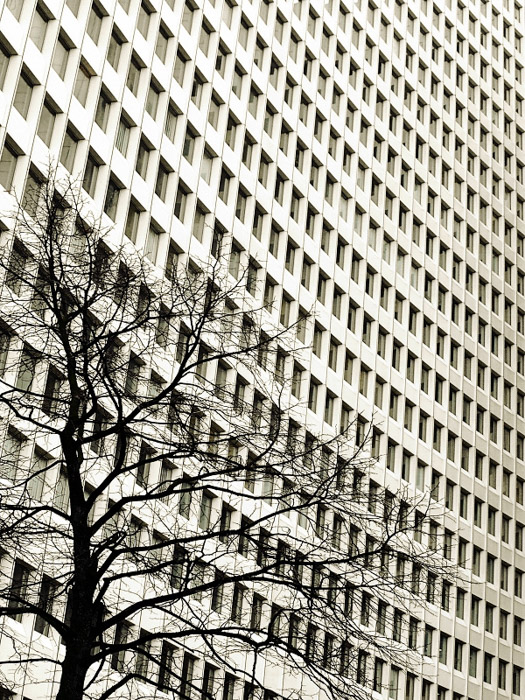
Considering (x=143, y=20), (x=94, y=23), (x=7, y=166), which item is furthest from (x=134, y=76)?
(x=7, y=166)

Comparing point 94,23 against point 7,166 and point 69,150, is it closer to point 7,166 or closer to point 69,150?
point 69,150

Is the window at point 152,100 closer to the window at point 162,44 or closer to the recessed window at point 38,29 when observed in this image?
the window at point 162,44

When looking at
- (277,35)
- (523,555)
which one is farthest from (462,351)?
(277,35)

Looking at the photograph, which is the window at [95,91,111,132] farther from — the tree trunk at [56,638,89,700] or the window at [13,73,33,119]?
the tree trunk at [56,638,89,700]

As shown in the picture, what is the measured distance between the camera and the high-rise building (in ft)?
149

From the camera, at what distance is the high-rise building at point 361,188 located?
149 ft

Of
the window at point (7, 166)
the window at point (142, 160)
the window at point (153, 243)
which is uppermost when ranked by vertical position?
the window at point (142, 160)

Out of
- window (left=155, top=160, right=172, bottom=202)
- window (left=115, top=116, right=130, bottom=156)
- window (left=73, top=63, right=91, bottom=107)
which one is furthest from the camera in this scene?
window (left=155, top=160, right=172, bottom=202)

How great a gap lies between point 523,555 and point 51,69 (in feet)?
131

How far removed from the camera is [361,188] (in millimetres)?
63969

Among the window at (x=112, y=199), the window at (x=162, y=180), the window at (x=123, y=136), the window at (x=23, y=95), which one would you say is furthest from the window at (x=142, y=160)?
the window at (x=23, y=95)

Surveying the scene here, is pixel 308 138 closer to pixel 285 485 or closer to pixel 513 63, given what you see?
pixel 513 63

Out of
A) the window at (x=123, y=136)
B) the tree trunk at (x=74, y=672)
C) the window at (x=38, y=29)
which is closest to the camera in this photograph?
the tree trunk at (x=74, y=672)

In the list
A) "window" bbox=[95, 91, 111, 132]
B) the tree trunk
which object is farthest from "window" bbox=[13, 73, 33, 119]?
the tree trunk
